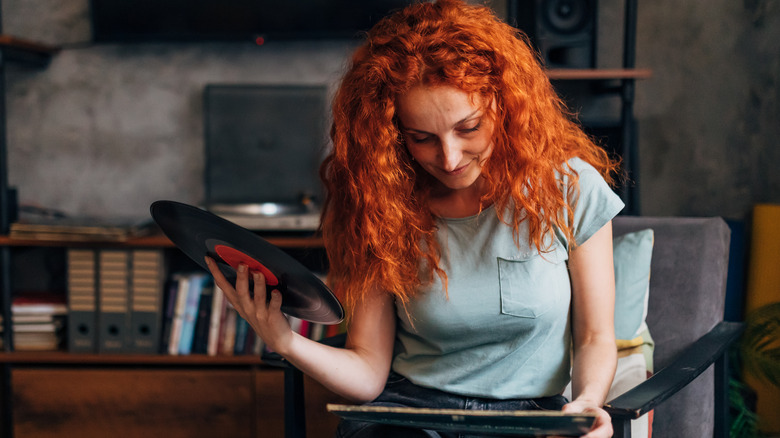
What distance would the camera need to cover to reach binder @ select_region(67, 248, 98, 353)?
2.03m

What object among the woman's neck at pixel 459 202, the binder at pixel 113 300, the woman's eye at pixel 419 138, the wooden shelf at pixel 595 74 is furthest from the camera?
the binder at pixel 113 300

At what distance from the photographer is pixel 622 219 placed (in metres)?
1.52

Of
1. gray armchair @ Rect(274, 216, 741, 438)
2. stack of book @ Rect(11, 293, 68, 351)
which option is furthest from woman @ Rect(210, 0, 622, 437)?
stack of book @ Rect(11, 293, 68, 351)

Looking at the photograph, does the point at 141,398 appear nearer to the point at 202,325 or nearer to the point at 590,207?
the point at 202,325

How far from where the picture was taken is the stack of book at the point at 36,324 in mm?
2082

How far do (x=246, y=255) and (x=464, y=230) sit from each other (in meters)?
0.41

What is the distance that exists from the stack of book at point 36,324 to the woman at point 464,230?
4.35 feet

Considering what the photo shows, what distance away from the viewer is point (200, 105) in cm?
232

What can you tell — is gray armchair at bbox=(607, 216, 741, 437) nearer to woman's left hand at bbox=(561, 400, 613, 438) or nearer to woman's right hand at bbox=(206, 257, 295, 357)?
woman's left hand at bbox=(561, 400, 613, 438)

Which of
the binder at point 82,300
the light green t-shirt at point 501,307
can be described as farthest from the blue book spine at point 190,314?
the light green t-shirt at point 501,307

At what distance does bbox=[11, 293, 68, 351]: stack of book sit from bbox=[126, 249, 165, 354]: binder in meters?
0.24

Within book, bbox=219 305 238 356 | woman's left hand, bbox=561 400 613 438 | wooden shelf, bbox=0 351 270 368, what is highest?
woman's left hand, bbox=561 400 613 438

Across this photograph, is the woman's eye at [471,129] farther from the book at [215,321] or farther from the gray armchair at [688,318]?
the book at [215,321]

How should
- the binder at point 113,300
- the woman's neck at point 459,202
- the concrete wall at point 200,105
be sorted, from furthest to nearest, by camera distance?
the concrete wall at point 200,105 < the binder at point 113,300 < the woman's neck at point 459,202
